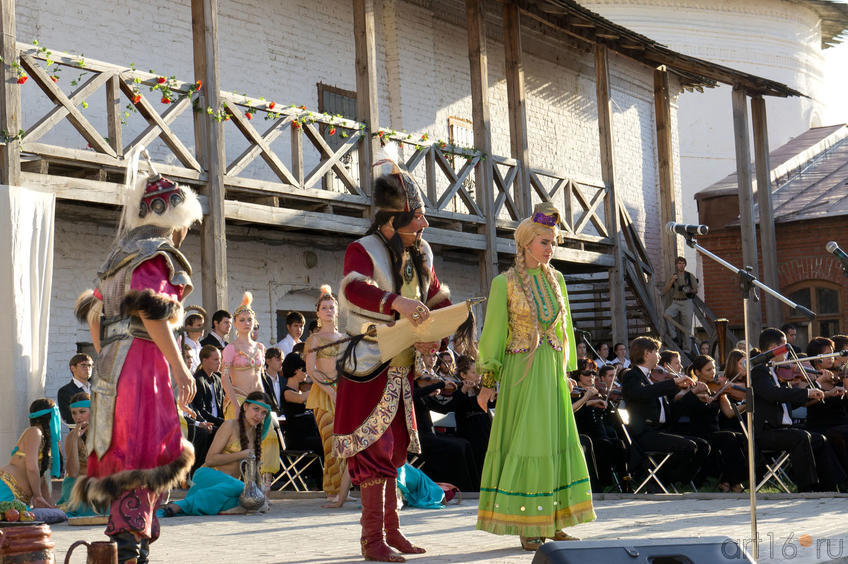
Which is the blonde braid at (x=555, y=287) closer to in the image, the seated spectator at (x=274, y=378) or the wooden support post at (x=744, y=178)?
the seated spectator at (x=274, y=378)

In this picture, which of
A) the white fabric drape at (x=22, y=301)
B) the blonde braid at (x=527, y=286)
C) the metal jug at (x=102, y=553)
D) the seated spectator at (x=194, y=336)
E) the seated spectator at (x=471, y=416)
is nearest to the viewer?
the metal jug at (x=102, y=553)

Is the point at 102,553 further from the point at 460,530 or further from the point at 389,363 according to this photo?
the point at 460,530

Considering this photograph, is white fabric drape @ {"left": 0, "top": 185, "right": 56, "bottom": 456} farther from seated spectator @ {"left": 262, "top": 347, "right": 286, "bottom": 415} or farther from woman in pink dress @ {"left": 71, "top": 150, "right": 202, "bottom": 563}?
woman in pink dress @ {"left": 71, "top": 150, "right": 202, "bottom": 563}

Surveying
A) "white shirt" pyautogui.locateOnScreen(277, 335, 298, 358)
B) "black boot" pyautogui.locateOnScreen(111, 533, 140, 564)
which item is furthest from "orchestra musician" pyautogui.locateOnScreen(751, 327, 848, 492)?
"black boot" pyautogui.locateOnScreen(111, 533, 140, 564)

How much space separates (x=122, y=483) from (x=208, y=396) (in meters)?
5.73

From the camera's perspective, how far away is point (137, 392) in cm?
510

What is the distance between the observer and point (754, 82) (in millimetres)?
20578

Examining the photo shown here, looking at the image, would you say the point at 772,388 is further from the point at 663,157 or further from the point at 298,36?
the point at 663,157

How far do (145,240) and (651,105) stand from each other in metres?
20.6

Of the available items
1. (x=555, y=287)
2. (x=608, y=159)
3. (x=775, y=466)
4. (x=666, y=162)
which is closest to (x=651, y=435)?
(x=775, y=466)

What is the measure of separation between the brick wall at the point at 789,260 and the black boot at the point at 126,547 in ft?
65.6

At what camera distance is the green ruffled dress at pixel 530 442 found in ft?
20.5

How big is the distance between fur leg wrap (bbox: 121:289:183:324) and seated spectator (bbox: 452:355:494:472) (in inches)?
238

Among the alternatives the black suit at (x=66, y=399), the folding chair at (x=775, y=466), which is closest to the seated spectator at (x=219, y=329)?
the black suit at (x=66, y=399)
